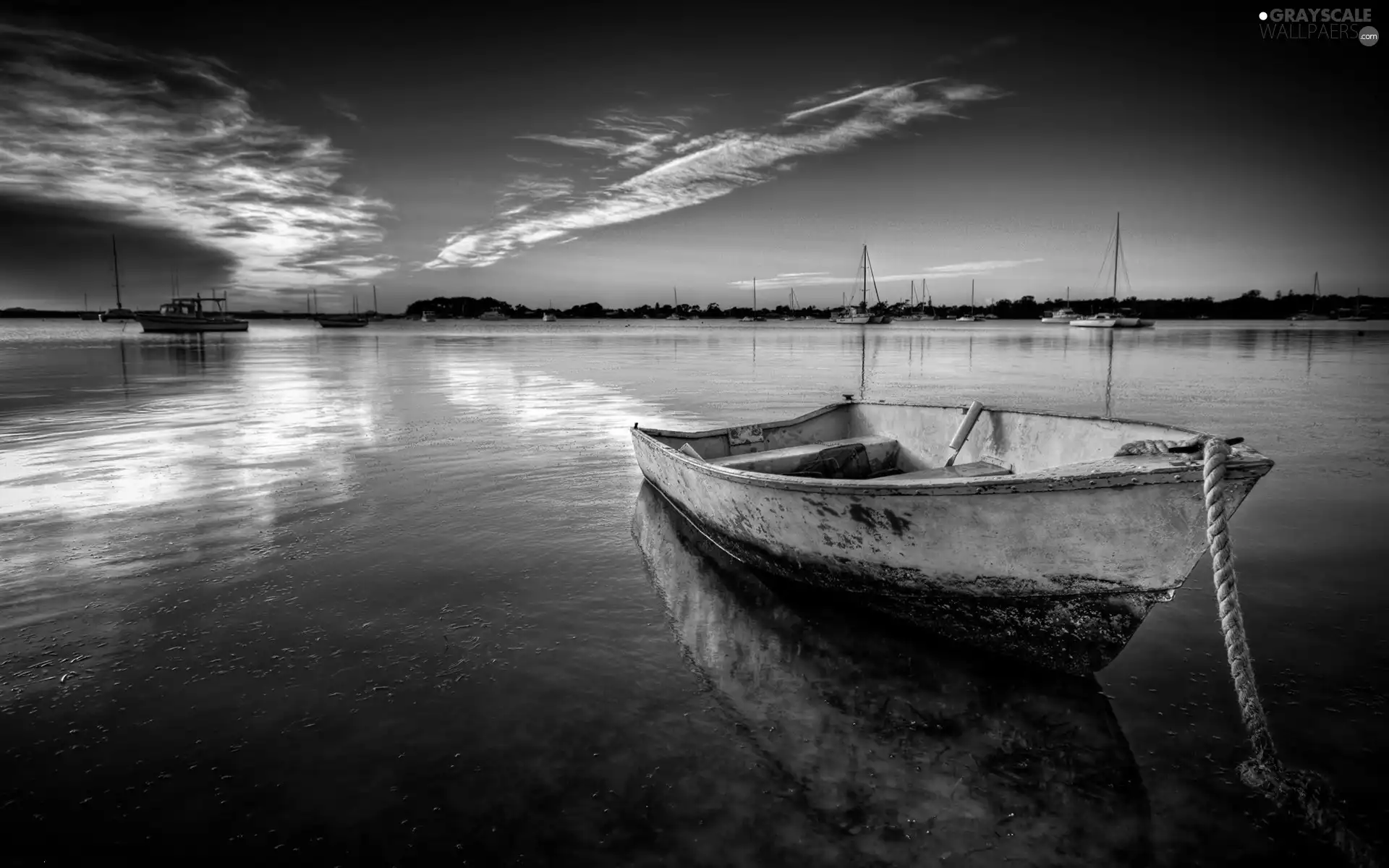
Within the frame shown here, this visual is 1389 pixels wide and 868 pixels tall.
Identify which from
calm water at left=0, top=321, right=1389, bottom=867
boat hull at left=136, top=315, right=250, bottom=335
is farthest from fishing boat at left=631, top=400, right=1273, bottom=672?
boat hull at left=136, top=315, right=250, bottom=335

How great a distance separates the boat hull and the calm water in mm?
71314

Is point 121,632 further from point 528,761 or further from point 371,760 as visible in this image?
point 528,761

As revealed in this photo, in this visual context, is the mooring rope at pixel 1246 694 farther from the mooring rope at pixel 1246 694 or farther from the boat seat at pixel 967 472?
the boat seat at pixel 967 472

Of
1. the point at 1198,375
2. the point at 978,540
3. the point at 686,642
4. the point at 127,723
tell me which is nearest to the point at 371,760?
the point at 127,723

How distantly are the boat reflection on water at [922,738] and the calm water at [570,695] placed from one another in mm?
20

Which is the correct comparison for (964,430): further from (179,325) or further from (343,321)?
(343,321)

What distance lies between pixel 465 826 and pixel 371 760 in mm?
772

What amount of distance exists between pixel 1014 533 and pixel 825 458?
11.8 feet

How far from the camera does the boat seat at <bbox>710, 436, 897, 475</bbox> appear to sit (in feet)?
24.7

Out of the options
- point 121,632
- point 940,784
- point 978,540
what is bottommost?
point 940,784

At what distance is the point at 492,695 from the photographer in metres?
4.26

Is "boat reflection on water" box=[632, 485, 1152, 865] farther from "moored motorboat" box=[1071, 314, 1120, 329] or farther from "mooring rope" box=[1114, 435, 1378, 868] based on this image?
"moored motorboat" box=[1071, 314, 1120, 329]

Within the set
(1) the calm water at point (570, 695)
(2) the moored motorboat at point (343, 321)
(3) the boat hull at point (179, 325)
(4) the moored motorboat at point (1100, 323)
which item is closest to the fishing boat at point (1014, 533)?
(1) the calm water at point (570, 695)

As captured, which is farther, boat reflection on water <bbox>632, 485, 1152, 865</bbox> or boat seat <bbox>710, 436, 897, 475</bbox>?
boat seat <bbox>710, 436, 897, 475</bbox>
